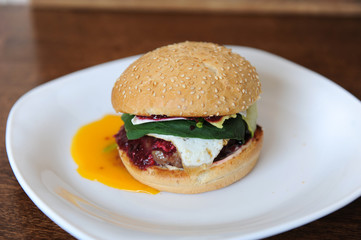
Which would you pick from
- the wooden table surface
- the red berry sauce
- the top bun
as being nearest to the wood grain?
the wooden table surface

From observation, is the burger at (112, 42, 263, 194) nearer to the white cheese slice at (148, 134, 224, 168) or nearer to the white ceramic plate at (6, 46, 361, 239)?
the white cheese slice at (148, 134, 224, 168)

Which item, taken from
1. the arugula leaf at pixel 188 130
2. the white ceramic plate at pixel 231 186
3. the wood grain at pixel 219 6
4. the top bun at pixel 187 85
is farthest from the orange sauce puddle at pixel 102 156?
the wood grain at pixel 219 6

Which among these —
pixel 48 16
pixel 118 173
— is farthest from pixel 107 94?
pixel 48 16

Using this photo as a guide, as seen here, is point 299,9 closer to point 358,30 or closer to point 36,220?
point 358,30

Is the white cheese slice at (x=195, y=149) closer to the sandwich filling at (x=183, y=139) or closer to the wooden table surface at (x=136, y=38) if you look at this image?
the sandwich filling at (x=183, y=139)

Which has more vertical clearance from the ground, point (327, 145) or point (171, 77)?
point (171, 77)

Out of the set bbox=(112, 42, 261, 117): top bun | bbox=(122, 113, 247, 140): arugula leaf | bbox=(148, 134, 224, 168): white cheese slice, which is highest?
bbox=(112, 42, 261, 117): top bun
